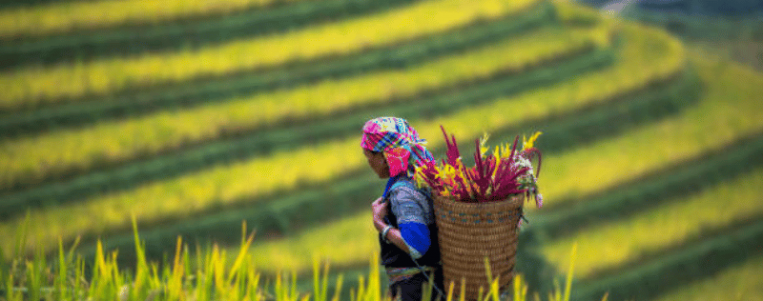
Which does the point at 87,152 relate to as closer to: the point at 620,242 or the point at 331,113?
the point at 331,113

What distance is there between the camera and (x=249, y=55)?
14.6 meters

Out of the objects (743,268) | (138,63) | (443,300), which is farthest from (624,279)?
(443,300)

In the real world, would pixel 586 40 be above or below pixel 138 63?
below

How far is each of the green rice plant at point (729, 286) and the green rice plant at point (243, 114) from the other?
4.63 metres

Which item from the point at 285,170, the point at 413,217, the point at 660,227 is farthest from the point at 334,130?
the point at 413,217

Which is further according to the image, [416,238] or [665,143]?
[665,143]

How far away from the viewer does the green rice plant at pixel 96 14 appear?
14.0m

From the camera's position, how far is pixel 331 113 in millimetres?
14039

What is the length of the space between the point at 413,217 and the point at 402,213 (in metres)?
0.05

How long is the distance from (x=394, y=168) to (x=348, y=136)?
972cm

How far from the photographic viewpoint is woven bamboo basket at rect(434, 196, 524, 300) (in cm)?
391

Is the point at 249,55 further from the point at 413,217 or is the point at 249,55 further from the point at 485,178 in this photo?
the point at 485,178

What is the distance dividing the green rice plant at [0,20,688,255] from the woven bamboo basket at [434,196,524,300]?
7.49 m

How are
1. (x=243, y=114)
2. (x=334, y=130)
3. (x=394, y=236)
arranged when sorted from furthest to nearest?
(x=334, y=130), (x=243, y=114), (x=394, y=236)
